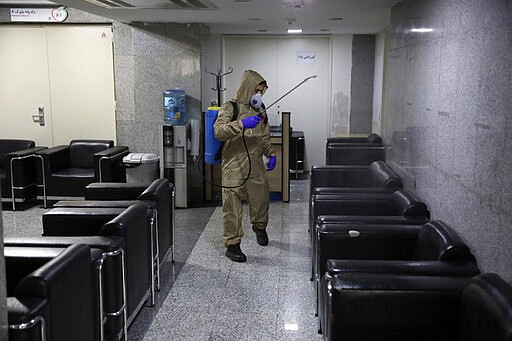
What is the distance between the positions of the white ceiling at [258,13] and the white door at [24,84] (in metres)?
0.50

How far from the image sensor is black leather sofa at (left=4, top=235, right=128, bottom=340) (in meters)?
3.16

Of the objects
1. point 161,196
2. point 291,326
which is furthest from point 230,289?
point 161,196

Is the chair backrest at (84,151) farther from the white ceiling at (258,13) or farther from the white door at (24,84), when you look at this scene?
the white ceiling at (258,13)

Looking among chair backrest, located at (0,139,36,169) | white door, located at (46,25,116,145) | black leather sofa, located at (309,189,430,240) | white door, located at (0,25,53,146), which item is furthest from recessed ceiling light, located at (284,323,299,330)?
white door, located at (0,25,53,146)

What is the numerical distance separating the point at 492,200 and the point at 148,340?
2281mm

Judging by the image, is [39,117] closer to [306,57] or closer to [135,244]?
[306,57]

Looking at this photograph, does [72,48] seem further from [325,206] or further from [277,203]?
[325,206]

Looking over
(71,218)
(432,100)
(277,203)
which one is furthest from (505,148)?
(277,203)

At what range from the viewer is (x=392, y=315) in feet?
8.95

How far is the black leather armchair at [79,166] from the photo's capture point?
7.25m

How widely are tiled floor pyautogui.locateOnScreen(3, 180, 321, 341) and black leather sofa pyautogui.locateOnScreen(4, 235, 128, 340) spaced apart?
411mm

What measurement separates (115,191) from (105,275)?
1721 mm

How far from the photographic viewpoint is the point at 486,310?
2377 millimetres

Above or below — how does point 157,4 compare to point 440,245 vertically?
above
